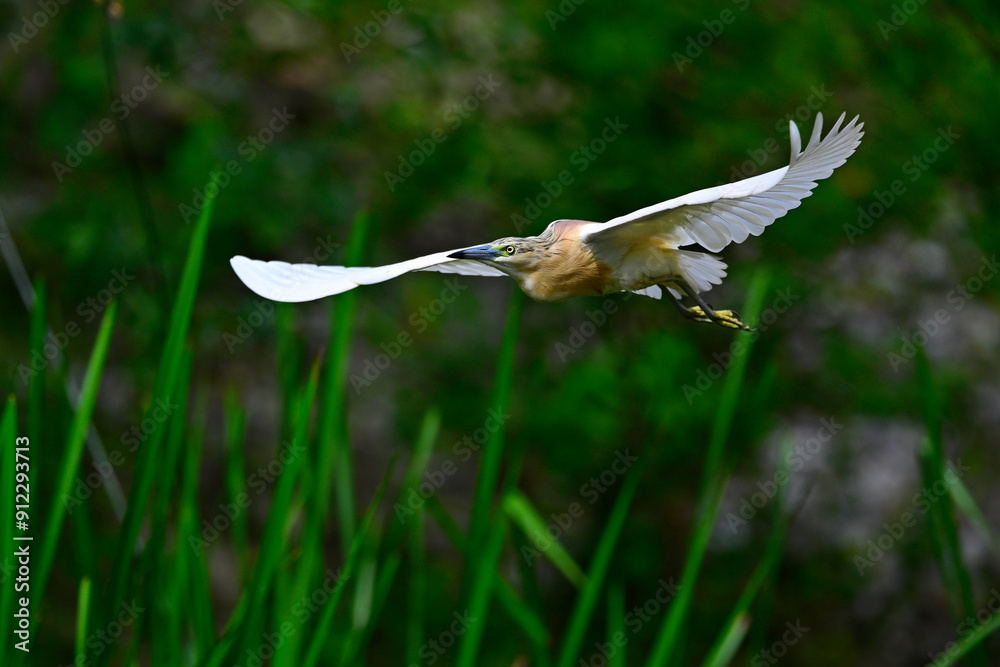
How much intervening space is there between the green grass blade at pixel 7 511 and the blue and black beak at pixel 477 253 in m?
0.54

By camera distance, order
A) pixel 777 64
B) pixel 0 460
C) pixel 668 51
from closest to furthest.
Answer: pixel 0 460, pixel 777 64, pixel 668 51

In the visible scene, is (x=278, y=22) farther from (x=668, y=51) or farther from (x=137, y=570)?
(x=137, y=570)

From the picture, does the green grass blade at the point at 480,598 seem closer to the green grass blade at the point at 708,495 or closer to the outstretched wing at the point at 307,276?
the green grass blade at the point at 708,495

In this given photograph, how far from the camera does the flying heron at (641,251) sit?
0.63 ft

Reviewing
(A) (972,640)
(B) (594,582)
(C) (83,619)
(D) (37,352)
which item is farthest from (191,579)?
(A) (972,640)

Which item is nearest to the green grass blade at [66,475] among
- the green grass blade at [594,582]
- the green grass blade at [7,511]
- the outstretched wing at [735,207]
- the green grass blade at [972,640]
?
the green grass blade at [7,511]

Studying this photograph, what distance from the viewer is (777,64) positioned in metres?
1.24

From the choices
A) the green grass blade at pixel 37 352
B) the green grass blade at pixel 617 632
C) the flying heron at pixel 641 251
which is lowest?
the green grass blade at pixel 617 632

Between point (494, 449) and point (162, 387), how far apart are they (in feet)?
0.85

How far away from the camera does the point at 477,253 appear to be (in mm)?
202

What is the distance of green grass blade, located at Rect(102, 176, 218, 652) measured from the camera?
0.57 meters

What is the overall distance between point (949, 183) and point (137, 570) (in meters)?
1.25

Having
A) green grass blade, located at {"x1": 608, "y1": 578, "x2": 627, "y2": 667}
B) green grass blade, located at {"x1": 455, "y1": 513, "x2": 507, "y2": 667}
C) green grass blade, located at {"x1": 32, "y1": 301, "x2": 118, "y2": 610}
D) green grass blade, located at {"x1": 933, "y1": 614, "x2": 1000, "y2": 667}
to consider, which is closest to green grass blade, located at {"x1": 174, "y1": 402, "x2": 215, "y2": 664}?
green grass blade, located at {"x1": 32, "y1": 301, "x2": 118, "y2": 610}

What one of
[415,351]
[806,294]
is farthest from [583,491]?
[806,294]
